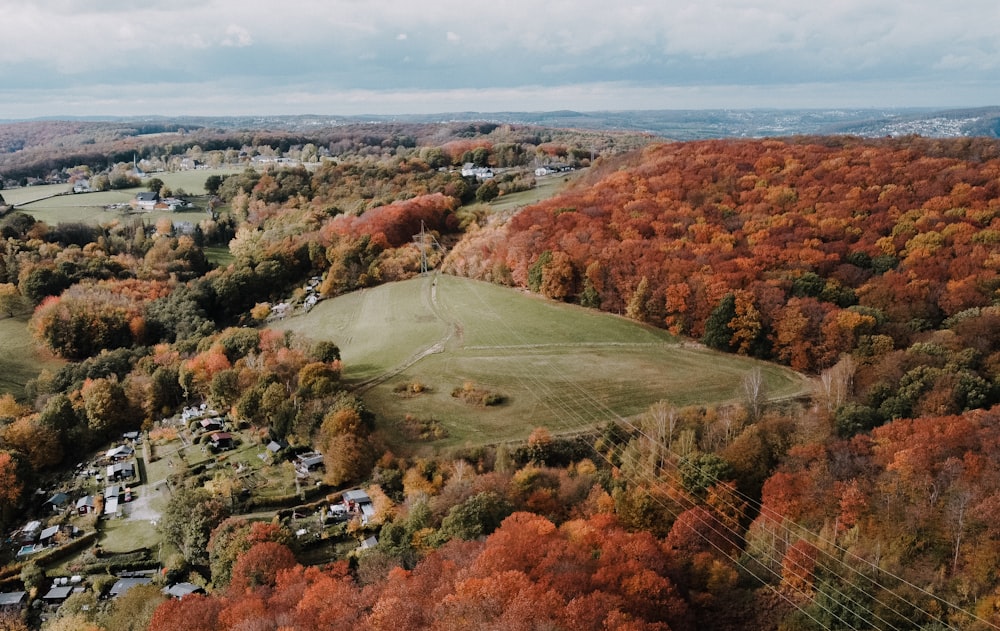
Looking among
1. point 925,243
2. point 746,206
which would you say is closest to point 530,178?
point 746,206

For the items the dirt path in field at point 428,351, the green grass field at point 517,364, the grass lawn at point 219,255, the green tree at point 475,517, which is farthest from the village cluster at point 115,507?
the grass lawn at point 219,255

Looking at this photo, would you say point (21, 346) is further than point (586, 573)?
Yes

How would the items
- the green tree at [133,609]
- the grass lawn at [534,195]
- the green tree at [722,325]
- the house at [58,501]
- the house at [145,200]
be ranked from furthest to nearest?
1. the house at [145,200]
2. the grass lawn at [534,195]
3. the green tree at [722,325]
4. the house at [58,501]
5. the green tree at [133,609]

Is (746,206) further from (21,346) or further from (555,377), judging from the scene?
(21,346)

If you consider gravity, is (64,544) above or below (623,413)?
below

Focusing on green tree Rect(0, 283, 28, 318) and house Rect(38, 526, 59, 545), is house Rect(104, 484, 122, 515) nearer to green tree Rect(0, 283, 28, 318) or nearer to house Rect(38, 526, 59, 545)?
house Rect(38, 526, 59, 545)

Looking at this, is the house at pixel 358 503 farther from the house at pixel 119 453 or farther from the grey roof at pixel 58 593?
the house at pixel 119 453

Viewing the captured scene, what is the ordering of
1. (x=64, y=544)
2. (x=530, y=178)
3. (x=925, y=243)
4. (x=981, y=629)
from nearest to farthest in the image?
(x=981, y=629)
(x=64, y=544)
(x=925, y=243)
(x=530, y=178)
